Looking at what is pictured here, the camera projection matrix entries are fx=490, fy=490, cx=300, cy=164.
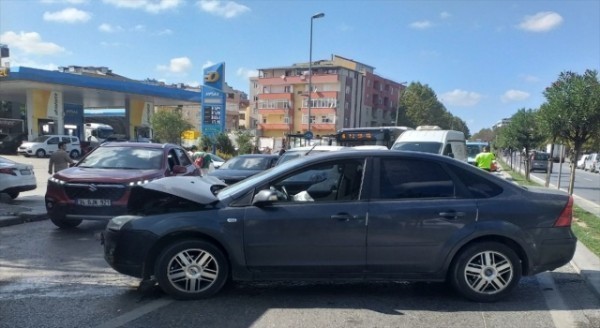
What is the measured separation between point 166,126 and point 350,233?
4711 cm

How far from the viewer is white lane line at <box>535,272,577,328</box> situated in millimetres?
4492

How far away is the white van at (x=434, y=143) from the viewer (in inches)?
668

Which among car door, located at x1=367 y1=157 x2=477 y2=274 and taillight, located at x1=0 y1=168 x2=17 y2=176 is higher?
car door, located at x1=367 y1=157 x2=477 y2=274

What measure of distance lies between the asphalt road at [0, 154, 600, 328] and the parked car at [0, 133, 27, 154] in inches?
1382

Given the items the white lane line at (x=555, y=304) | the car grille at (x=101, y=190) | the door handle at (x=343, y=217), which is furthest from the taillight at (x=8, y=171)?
the white lane line at (x=555, y=304)

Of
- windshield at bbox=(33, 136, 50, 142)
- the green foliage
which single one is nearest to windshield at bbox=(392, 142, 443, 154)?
windshield at bbox=(33, 136, 50, 142)

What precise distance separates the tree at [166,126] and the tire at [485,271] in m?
47.0

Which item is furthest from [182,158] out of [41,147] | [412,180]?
[41,147]

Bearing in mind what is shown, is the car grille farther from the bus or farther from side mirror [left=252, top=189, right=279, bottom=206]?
the bus

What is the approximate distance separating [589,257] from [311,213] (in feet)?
14.6

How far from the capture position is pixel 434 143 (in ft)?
56.3

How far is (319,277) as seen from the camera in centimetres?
491

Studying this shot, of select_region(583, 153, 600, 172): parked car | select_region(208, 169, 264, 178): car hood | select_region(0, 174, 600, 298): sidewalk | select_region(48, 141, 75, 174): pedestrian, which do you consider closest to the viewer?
select_region(0, 174, 600, 298): sidewalk

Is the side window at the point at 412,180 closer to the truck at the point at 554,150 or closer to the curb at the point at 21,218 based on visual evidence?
the curb at the point at 21,218
